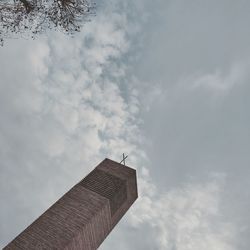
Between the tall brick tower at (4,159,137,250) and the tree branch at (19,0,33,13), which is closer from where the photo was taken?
the tree branch at (19,0,33,13)

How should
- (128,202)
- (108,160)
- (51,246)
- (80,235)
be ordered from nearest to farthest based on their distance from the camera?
1. (51,246)
2. (80,235)
3. (128,202)
4. (108,160)

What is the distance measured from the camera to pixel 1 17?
21.6ft

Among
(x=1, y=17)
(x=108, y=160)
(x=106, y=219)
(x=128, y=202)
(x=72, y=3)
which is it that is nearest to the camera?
(x=1, y=17)

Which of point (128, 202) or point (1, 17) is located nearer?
point (1, 17)

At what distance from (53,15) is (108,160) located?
1091 cm

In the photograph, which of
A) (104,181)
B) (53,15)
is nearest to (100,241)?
(104,181)

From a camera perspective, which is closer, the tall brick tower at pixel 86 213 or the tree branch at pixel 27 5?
the tree branch at pixel 27 5

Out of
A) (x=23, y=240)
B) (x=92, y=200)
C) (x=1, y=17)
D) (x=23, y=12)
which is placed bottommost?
(x=23, y=240)

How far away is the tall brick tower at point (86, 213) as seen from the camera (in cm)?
1107

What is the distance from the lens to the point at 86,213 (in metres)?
12.4

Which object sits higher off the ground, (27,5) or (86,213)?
(86,213)

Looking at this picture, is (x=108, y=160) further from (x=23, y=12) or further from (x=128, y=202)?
(x=23, y=12)

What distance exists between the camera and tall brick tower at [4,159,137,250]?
11070mm

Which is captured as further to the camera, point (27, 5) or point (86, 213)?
point (86, 213)
